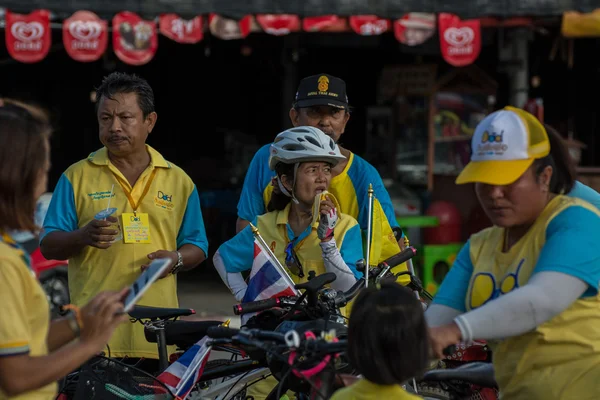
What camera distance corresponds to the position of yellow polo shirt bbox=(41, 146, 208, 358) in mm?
5535

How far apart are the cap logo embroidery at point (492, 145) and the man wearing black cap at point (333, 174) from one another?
6.77ft

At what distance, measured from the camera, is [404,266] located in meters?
6.29

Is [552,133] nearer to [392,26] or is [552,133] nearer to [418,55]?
[392,26]

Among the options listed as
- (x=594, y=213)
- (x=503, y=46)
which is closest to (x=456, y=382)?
(x=594, y=213)

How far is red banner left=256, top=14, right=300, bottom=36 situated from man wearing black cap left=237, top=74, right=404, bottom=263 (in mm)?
5795

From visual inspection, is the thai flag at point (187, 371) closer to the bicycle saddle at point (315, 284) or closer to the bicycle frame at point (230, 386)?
the bicycle frame at point (230, 386)

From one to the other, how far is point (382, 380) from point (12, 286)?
1181 millimetres

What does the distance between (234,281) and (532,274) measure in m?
2.14

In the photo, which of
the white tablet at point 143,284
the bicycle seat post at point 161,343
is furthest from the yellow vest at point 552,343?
the bicycle seat post at point 161,343

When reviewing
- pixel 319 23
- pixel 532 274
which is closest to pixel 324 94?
pixel 532 274

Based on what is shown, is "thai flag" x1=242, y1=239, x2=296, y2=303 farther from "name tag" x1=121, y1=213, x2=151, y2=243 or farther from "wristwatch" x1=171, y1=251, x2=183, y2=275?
"name tag" x1=121, y1=213, x2=151, y2=243

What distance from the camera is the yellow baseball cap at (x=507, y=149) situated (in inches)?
142

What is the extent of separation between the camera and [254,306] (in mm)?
4316

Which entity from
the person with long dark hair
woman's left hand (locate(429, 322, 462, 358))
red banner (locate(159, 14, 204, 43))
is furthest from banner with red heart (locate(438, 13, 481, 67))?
the person with long dark hair
